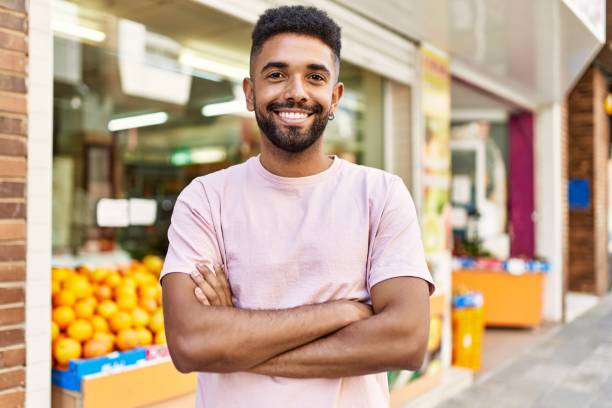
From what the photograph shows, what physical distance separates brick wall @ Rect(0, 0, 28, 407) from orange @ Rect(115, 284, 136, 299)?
109cm

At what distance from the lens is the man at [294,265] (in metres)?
1.46

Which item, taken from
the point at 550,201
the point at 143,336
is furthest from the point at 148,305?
the point at 550,201

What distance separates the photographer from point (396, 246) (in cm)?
156

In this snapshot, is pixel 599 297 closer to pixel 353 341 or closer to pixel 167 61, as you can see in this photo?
pixel 167 61

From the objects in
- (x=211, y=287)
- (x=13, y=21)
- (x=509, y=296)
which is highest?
(x=13, y=21)

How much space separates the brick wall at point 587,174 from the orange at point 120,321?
9.13 metres

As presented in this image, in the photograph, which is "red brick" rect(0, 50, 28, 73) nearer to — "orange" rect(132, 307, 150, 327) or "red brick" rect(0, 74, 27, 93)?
"red brick" rect(0, 74, 27, 93)

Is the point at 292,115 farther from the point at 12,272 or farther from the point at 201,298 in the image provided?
the point at 12,272

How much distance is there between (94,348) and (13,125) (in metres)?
1.17

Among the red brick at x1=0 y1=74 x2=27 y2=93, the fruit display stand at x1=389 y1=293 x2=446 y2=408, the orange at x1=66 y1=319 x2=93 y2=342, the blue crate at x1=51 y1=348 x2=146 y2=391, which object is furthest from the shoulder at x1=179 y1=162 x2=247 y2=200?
the fruit display stand at x1=389 y1=293 x2=446 y2=408

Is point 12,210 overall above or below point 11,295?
above

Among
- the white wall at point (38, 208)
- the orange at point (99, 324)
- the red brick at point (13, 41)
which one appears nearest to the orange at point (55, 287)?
the orange at point (99, 324)

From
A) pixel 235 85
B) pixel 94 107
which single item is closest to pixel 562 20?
pixel 235 85

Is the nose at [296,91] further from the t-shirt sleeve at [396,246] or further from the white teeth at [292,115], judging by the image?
the t-shirt sleeve at [396,246]
